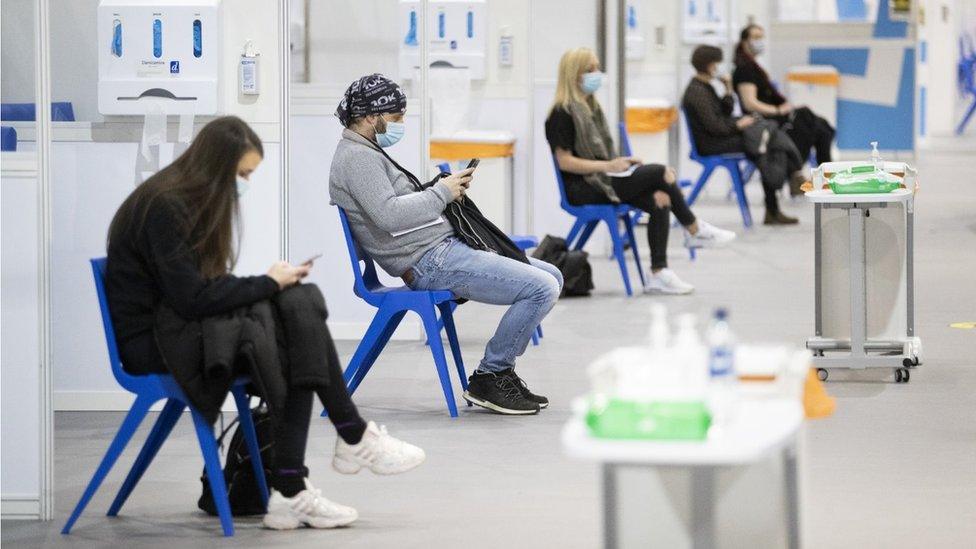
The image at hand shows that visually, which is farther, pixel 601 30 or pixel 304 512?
pixel 601 30

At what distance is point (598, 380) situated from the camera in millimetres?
2814

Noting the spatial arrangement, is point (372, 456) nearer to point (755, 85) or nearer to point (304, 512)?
point (304, 512)

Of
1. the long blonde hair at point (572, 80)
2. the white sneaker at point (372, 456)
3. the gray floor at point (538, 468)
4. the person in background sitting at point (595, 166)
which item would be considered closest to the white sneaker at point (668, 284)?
the person in background sitting at point (595, 166)

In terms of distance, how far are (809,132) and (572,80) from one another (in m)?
5.34

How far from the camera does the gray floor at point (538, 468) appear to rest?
4105 millimetres

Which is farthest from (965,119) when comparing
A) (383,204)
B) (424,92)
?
(383,204)

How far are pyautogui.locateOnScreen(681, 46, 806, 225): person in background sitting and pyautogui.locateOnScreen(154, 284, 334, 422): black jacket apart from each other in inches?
277

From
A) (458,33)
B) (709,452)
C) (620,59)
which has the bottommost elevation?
(709,452)

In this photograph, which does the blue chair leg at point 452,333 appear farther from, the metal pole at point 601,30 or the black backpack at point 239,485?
the metal pole at point 601,30

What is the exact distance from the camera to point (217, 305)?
13.2 ft

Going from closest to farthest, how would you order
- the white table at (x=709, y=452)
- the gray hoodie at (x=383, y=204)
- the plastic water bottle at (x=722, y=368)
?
the white table at (x=709, y=452) → the plastic water bottle at (x=722, y=368) → the gray hoodie at (x=383, y=204)

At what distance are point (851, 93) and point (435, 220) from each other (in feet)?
38.4

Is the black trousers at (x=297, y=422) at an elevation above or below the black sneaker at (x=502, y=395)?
above

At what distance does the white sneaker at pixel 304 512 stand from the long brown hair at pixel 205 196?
589mm
